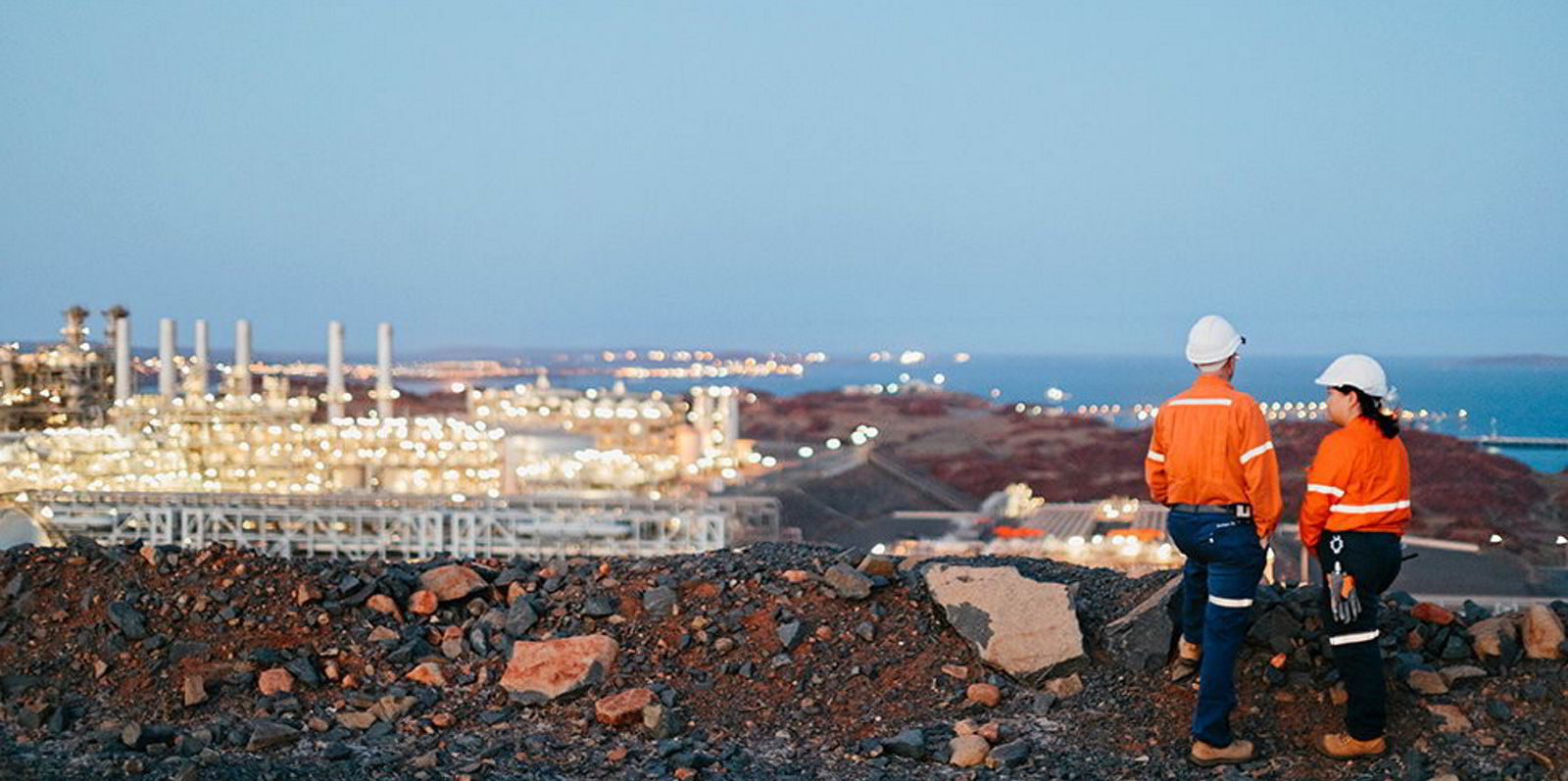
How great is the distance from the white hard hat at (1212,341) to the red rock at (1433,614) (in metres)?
2.56

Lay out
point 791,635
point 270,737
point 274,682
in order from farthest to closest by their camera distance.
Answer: point 791,635, point 274,682, point 270,737

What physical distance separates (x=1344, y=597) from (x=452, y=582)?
5.63 m

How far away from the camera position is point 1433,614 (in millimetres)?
8312

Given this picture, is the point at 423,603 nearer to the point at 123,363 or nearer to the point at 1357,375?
the point at 1357,375

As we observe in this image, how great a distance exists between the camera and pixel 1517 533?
105 feet

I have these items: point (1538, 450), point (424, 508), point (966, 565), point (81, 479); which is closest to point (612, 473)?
point (424, 508)

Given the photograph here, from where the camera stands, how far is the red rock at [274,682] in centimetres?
810

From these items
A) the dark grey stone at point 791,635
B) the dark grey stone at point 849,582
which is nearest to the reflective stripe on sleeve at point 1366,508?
the dark grey stone at point 849,582

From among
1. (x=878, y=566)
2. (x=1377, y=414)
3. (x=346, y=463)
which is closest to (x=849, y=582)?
(x=878, y=566)

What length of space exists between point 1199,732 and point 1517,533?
1145 inches

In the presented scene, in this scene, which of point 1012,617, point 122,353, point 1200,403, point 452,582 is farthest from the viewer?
point 122,353

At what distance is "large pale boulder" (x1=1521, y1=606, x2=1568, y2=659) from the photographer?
7844 millimetres

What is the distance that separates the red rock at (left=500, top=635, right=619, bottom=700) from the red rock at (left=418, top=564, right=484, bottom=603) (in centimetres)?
A: 97

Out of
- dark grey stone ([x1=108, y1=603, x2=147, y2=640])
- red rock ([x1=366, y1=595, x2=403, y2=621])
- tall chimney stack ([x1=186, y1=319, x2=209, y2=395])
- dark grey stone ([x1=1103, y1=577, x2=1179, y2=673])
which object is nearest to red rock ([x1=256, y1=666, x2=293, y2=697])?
red rock ([x1=366, y1=595, x2=403, y2=621])
